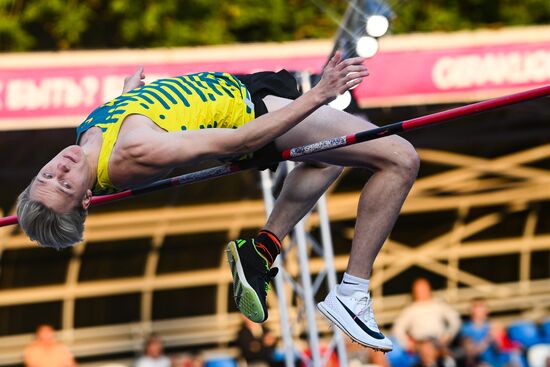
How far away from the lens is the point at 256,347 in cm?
1152

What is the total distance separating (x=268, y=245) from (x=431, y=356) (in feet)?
18.8

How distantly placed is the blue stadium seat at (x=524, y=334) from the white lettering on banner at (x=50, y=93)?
508 cm

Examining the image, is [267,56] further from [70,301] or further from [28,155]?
[70,301]

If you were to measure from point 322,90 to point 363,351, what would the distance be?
267 inches

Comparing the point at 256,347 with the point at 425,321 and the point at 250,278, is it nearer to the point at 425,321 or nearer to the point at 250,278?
the point at 425,321

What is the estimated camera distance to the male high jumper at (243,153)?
5426mm

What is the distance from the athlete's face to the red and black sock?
94cm

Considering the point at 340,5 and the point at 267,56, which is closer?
the point at 267,56

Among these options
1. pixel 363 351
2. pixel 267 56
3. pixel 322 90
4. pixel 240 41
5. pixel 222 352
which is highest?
pixel 240 41

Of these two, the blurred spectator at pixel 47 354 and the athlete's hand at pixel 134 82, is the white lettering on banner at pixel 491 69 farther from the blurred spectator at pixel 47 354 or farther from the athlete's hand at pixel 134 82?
the athlete's hand at pixel 134 82

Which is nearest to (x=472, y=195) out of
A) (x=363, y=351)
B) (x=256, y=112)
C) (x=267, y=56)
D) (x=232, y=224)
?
(x=232, y=224)

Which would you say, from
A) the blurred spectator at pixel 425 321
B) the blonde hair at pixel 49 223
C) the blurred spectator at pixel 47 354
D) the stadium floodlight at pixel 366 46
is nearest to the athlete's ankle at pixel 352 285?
the blonde hair at pixel 49 223

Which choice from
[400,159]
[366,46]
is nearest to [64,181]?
[400,159]

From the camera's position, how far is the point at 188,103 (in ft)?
18.5
